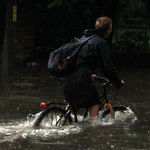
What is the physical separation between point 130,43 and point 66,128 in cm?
1489

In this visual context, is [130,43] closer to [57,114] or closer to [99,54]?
[99,54]

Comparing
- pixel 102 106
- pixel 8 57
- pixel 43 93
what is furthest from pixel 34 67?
pixel 102 106

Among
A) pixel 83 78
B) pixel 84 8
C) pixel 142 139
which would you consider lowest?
pixel 142 139

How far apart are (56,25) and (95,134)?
14.7 m

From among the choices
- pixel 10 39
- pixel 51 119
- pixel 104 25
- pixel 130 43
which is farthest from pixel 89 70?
pixel 130 43

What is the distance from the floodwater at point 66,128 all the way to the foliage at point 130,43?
29.7 feet

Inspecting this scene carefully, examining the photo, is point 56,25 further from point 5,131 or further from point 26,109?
point 5,131

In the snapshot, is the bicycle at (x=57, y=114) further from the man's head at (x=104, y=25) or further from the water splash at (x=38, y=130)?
the man's head at (x=104, y=25)

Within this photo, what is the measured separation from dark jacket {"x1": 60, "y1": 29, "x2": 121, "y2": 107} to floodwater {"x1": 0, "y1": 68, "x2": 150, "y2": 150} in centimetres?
43

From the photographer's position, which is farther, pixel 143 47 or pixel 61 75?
pixel 143 47

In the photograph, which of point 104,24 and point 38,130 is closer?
point 38,130

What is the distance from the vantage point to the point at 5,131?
728 centimetres

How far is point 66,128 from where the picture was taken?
721 cm

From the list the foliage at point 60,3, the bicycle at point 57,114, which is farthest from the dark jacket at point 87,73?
the foliage at point 60,3
